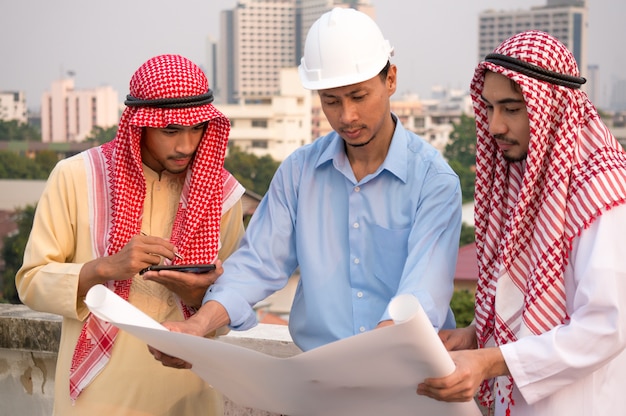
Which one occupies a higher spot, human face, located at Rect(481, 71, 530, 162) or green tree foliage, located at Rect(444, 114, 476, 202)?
human face, located at Rect(481, 71, 530, 162)

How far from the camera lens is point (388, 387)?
2250 mm

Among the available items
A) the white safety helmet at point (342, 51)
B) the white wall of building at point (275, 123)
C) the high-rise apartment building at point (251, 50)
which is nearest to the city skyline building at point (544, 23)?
the high-rise apartment building at point (251, 50)

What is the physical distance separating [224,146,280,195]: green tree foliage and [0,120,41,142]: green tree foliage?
67.1ft

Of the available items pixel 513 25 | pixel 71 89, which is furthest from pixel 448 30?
pixel 71 89

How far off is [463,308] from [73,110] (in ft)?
266

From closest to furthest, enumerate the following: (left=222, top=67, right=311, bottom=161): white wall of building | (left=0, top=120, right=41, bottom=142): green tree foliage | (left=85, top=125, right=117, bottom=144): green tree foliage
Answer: (left=85, top=125, right=117, bottom=144): green tree foliage < (left=0, top=120, right=41, bottom=142): green tree foliage < (left=222, top=67, right=311, bottom=161): white wall of building

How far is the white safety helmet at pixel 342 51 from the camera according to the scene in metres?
2.60

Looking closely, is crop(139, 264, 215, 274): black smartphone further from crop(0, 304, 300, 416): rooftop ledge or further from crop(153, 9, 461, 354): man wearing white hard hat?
crop(0, 304, 300, 416): rooftop ledge

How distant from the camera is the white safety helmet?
8.53 ft

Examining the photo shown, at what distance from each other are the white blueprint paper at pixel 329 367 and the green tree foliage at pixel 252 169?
71894mm

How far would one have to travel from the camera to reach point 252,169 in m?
78.9

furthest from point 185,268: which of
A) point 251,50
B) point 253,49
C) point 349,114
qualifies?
point 253,49

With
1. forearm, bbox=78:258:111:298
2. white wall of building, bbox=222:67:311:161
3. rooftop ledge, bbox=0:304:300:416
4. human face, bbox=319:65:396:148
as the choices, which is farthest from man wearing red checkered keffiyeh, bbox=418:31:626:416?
white wall of building, bbox=222:67:311:161

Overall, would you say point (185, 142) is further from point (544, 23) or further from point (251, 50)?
point (251, 50)
